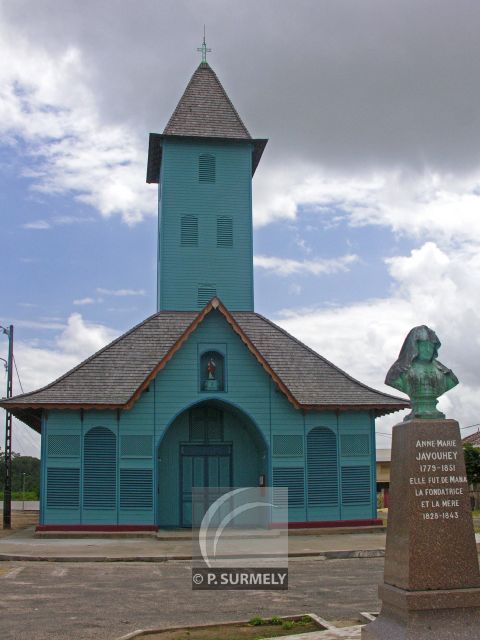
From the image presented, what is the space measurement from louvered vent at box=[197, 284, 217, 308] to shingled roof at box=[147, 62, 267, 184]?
5.62 meters

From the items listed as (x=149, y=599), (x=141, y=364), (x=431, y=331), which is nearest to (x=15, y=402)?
(x=141, y=364)

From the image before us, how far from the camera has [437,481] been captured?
8117 millimetres

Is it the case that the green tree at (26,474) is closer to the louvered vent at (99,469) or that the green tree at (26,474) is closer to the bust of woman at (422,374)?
→ the louvered vent at (99,469)

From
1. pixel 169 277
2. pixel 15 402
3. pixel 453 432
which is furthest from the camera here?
pixel 169 277

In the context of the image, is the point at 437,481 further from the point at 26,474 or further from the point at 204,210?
the point at 26,474

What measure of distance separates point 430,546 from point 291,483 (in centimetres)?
1643

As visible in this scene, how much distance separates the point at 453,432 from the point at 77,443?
1701cm

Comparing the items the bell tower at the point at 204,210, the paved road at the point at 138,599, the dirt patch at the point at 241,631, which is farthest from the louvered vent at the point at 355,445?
the dirt patch at the point at 241,631

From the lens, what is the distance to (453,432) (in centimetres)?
834

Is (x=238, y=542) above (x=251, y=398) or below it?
below

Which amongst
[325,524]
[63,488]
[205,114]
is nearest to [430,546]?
[325,524]

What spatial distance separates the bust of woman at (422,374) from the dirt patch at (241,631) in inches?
119

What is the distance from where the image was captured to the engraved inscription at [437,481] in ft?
26.4

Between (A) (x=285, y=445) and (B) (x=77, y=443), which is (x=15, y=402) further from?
(A) (x=285, y=445)
